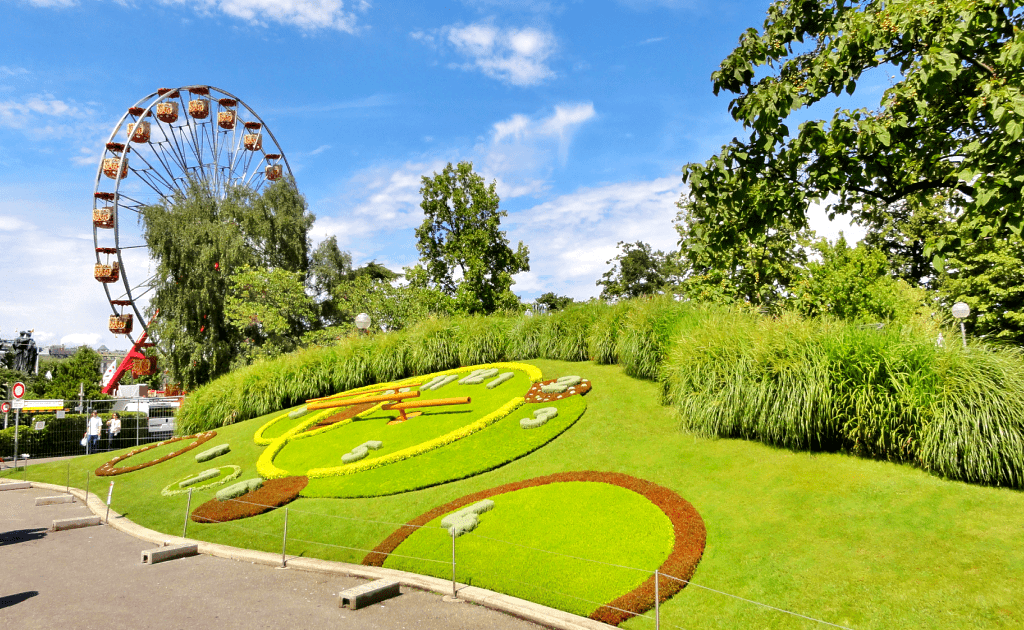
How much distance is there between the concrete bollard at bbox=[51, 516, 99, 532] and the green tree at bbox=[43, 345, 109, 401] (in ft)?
156

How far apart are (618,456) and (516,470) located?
186 cm

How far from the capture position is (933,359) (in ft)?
27.2

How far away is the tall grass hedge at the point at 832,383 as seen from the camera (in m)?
7.46

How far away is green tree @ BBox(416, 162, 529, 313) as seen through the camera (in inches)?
1348

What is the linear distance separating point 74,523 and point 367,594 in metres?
9.69

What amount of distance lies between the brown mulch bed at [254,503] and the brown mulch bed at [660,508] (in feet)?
11.5

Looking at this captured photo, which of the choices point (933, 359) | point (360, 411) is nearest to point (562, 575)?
point (933, 359)

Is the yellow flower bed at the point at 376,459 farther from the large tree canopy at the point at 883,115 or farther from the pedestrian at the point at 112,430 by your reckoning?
the pedestrian at the point at 112,430

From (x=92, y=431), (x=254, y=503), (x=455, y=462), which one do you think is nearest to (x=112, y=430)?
(x=92, y=431)

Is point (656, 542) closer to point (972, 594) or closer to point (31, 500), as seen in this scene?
point (972, 594)

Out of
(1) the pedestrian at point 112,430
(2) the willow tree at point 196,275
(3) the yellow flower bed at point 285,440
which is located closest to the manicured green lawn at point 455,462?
(3) the yellow flower bed at point 285,440

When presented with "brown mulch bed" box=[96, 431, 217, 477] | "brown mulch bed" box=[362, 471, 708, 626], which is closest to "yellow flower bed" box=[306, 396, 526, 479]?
"brown mulch bed" box=[362, 471, 708, 626]

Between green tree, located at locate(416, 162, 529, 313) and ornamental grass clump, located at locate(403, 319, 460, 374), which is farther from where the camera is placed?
green tree, located at locate(416, 162, 529, 313)

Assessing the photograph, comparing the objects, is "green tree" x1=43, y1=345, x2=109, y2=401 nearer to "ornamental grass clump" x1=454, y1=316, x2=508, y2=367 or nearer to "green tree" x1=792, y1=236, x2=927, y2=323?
"ornamental grass clump" x1=454, y1=316, x2=508, y2=367
